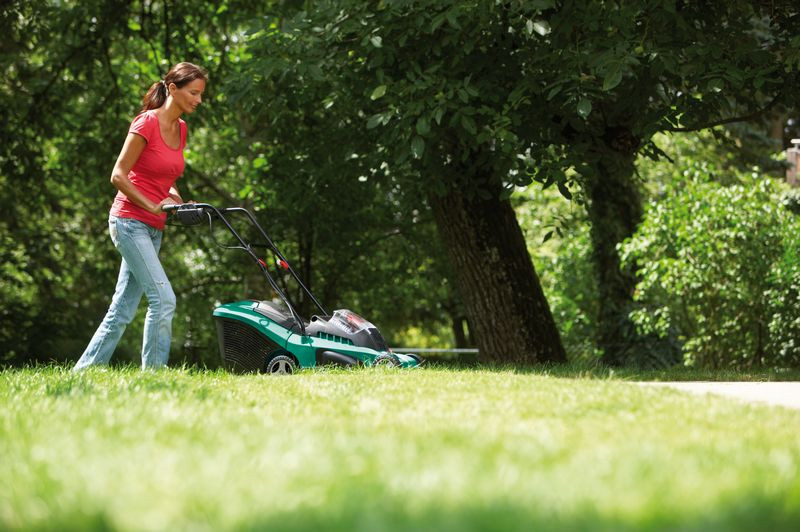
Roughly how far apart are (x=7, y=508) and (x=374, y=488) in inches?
38.5

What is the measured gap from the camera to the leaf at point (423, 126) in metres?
7.38

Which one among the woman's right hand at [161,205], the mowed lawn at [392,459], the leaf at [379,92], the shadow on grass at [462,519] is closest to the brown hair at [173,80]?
the woman's right hand at [161,205]

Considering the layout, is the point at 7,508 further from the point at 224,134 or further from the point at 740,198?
the point at 224,134

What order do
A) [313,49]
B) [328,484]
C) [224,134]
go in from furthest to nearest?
[224,134] < [313,49] < [328,484]

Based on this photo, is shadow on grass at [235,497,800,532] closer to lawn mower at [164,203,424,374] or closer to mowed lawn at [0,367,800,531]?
mowed lawn at [0,367,800,531]

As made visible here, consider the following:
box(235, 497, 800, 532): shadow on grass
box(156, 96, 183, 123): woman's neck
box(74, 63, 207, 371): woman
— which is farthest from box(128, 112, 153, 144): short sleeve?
box(235, 497, 800, 532): shadow on grass

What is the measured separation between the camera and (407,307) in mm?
21469

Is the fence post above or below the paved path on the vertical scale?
above

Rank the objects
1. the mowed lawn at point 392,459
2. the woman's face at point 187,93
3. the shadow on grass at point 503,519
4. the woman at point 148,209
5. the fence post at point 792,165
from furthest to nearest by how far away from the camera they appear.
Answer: the fence post at point 792,165
the woman's face at point 187,93
the woman at point 148,209
the mowed lawn at point 392,459
the shadow on grass at point 503,519

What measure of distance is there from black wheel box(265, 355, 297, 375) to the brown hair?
1929mm

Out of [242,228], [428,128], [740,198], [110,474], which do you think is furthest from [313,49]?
[242,228]

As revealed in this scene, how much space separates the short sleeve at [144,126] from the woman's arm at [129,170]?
0.03 metres

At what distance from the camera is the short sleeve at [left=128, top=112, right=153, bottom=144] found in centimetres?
644

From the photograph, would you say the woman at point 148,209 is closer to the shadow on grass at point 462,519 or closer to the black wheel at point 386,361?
the black wheel at point 386,361
